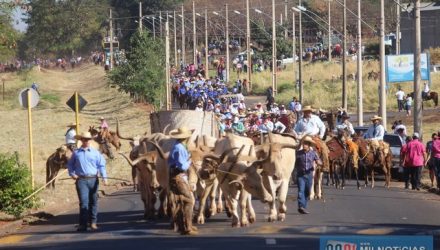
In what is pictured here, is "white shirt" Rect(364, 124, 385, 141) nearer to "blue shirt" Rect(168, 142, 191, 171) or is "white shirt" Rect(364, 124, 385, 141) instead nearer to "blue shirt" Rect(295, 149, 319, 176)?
"blue shirt" Rect(295, 149, 319, 176)

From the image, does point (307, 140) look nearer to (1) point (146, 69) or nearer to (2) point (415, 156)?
(2) point (415, 156)

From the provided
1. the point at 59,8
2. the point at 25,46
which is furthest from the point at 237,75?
the point at 25,46

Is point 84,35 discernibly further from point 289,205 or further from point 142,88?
point 289,205

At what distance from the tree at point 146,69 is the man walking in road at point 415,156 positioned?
40997 mm

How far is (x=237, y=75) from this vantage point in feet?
308

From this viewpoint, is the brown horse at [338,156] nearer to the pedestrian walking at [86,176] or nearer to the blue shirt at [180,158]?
the pedestrian walking at [86,176]

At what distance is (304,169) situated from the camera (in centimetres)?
2333

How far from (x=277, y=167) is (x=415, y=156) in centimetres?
1074

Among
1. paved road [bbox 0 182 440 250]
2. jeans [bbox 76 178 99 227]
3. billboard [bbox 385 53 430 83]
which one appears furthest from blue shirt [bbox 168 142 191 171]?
billboard [bbox 385 53 430 83]

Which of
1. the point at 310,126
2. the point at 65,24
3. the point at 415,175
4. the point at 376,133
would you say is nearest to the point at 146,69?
the point at 376,133

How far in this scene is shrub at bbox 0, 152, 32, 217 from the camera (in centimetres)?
2341

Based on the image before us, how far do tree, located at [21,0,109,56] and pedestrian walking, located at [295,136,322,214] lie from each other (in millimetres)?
116767

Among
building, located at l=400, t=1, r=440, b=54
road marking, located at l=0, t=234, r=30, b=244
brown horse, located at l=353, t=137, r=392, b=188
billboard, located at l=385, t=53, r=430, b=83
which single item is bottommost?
road marking, located at l=0, t=234, r=30, b=244

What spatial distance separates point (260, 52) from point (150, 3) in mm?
20051
